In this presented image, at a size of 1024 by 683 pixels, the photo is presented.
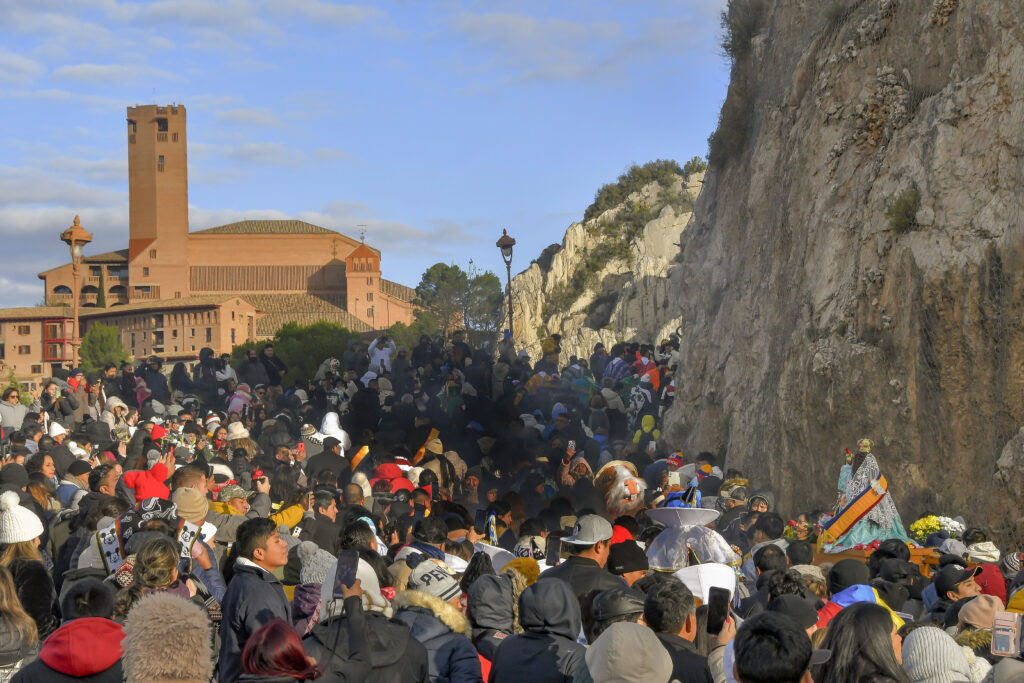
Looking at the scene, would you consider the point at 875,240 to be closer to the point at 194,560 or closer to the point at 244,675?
the point at 194,560

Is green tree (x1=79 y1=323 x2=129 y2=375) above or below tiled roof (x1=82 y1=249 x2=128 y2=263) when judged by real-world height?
below

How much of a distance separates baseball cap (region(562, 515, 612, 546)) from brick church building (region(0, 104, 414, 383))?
96.4 m

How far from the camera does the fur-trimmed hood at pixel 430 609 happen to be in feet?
19.5

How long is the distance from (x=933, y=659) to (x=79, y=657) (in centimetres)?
363

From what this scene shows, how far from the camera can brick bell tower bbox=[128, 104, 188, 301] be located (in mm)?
108938

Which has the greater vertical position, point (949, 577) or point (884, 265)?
point (884, 265)

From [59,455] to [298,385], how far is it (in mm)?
9992

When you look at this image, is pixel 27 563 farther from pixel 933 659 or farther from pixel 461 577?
pixel 933 659

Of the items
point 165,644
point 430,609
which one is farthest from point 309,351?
point 165,644

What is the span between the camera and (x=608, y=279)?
55.5m

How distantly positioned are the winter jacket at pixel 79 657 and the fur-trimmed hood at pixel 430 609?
161cm

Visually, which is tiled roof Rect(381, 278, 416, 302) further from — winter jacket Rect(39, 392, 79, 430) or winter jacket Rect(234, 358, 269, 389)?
winter jacket Rect(39, 392, 79, 430)

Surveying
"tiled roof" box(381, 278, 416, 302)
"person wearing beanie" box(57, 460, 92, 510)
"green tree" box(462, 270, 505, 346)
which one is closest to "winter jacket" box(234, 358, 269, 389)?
"person wearing beanie" box(57, 460, 92, 510)

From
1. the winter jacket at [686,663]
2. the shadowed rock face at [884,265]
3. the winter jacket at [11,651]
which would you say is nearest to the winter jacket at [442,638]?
the winter jacket at [686,663]
